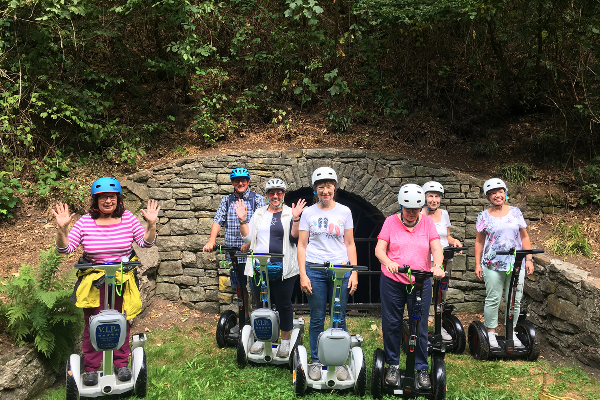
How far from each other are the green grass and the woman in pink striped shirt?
46cm

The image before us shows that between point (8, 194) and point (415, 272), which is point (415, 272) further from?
point (8, 194)

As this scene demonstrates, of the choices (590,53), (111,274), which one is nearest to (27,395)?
(111,274)

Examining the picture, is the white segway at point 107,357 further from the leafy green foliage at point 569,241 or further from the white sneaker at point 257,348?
the leafy green foliage at point 569,241

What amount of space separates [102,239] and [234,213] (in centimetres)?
154

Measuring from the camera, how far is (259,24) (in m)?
A: 7.95

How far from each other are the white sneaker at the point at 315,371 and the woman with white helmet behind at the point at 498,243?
1939 mm

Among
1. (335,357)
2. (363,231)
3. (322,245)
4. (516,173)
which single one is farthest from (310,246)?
(516,173)

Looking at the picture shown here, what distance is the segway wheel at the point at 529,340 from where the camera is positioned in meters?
4.27

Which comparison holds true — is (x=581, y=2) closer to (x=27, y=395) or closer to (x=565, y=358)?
(x=565, y=358)

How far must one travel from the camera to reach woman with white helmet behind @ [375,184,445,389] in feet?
11.0

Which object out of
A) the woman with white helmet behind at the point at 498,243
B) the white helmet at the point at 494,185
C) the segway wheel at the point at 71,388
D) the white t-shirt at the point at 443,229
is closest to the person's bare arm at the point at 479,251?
the woman with white helmet behind at the point at 498,243

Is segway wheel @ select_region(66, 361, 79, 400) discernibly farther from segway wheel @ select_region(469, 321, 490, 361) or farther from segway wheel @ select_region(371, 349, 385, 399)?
segway wheel @ select_region(469, 321, 490, 361)

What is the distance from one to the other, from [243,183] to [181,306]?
254 centimetres

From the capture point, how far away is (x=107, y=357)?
10.9 feet
